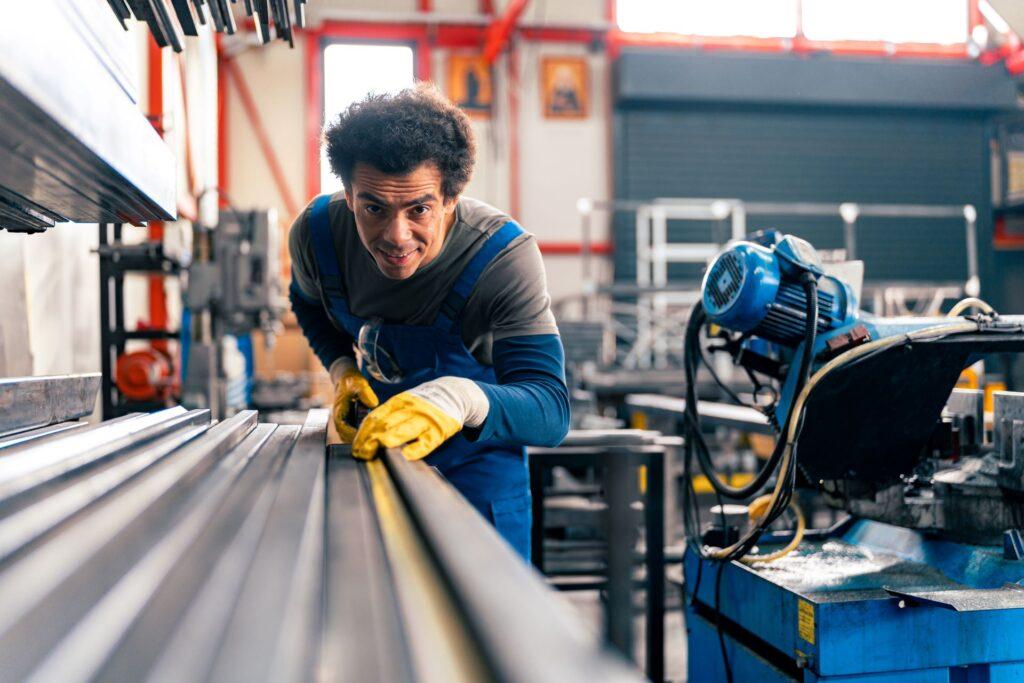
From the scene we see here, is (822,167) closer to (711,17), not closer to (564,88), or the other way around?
(711,17)

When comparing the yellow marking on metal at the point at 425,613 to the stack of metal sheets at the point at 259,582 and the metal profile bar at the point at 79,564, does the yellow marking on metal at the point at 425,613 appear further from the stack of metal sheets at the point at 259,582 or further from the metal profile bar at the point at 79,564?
the metal profile bar at the point at 79,564

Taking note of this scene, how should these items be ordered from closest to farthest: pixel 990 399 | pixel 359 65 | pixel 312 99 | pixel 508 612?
pixel 508 612 → pixel 990 399 → pixel 312 99 → pixel 359 65

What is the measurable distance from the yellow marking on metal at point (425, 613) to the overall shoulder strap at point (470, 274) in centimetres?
71

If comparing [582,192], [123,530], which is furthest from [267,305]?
[582,192]

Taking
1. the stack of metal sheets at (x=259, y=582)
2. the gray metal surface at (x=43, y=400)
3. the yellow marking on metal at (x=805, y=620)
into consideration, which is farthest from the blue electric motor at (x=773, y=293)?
the gray metal surface at (x=43, y=400)

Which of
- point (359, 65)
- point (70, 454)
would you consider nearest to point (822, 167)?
point (359, 65)

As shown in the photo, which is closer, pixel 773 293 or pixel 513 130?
pixel 773 293

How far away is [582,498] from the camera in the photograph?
329cm

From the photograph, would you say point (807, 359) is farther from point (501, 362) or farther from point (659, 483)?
point (659, 483)

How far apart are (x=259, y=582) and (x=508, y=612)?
198 mm

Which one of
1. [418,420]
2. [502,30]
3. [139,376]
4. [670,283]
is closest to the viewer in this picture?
[418,420]

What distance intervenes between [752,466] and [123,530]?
404 cm

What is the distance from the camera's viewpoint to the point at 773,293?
1476 millimetres

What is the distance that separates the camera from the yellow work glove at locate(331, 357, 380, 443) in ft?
5.02
